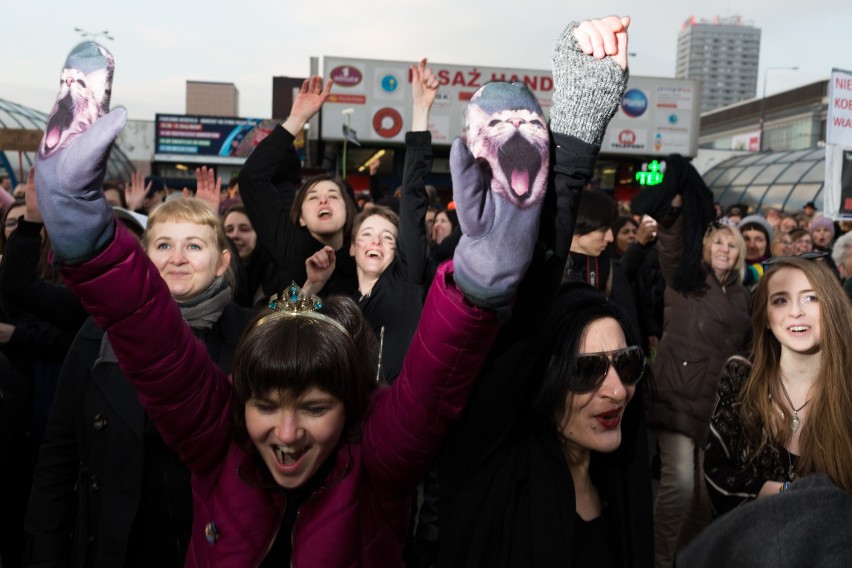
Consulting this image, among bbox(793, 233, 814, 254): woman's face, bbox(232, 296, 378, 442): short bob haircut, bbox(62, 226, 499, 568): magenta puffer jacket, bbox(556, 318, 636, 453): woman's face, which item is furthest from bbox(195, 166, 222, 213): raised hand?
bbox(793, 233, 814, 254): woman's face

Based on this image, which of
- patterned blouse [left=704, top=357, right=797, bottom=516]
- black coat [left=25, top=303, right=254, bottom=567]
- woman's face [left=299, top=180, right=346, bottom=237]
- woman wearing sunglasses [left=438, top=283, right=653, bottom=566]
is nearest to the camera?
woman wearing sunglasses [left=438, top=283, right=653, bottom=566]

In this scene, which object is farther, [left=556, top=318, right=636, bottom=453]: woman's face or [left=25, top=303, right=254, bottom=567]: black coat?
[left=25, top=303, right=254, bottom=567]: black coat

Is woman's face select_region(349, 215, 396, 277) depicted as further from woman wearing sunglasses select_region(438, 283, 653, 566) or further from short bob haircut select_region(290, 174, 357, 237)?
woman wearing sunglasses select_region(438, 283, 653, 566)

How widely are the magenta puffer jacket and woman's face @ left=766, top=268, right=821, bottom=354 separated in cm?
168

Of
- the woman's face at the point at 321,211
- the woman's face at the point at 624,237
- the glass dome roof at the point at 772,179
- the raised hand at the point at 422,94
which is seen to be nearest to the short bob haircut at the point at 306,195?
the woman's face at the point at 321,211

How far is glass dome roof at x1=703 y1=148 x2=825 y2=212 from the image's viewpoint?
25844 mm

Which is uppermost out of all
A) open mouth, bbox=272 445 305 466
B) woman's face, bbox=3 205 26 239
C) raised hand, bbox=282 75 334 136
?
raised hand, bbox=282 75 334 136

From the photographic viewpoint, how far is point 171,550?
7.93 feet

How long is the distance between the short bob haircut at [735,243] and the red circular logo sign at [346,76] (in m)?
21.3

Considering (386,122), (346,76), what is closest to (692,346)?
(386,122)

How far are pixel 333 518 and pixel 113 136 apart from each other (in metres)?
0.97

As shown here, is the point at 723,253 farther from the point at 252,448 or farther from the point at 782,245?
the point at 782,245

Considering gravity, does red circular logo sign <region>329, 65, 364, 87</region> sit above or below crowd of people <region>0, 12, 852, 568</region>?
above

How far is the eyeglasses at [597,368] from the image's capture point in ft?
6.23
